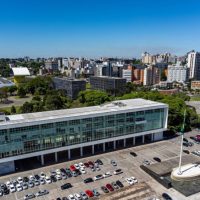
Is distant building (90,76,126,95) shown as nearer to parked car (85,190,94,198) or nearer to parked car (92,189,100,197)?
parked car (92,189,100,197)

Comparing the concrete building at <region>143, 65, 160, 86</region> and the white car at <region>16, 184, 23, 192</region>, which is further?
the concrete building at <region>143, 65, 160, 86</region>

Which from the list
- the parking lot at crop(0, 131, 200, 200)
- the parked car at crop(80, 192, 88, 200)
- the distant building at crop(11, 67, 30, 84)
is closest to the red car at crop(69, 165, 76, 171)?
the parking lot at crop(0, 131, 200, 200)

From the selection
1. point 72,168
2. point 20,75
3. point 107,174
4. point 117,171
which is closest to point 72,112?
point 72,168

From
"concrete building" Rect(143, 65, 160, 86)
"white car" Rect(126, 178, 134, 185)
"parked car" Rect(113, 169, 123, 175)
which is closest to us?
"white car" Rect(126, 178, 134, 185)

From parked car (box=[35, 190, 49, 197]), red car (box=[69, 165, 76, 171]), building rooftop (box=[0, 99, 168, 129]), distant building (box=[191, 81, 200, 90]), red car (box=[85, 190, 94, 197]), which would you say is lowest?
parked car (box=[35, 190, 49, 197])

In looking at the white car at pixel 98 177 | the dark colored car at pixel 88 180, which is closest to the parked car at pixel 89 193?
the dark colored car at pixel 88 180

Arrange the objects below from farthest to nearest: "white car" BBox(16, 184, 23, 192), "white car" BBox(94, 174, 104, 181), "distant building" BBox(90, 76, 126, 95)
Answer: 1. "distant building" BBox(90, 76, 126, 95)
2. "white car" BBox(94, 174, 104, 181)
3. "white car" BBox(16, 184, 23, 192)

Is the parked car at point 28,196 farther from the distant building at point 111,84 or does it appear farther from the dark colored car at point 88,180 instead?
the distant building at point 111,84

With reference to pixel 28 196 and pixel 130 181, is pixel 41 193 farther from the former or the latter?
pixel 130 181
